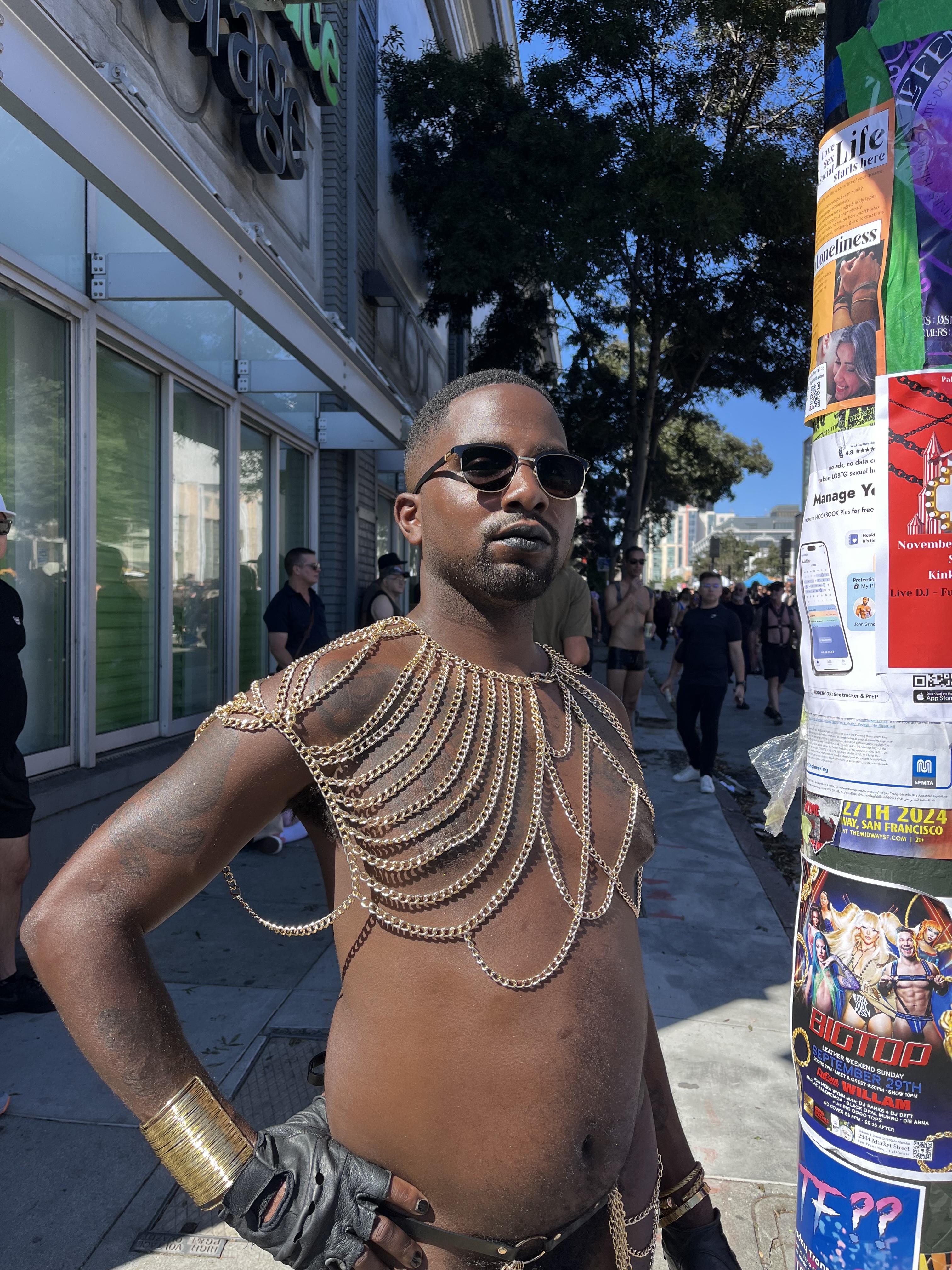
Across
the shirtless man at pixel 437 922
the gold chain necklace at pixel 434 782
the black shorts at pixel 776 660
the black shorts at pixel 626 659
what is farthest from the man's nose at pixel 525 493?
the black shorts at pixel 776 660

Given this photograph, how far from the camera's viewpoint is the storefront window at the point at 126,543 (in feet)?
19.4

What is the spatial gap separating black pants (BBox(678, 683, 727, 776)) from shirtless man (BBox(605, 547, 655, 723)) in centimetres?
91

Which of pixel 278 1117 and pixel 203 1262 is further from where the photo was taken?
pixel 278 1117

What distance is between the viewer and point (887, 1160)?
5.57ft

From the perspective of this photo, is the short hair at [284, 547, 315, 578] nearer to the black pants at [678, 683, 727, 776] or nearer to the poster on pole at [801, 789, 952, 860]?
the black pants at [678, 683, 727, 776]

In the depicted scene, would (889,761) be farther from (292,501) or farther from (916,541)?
(292,501)

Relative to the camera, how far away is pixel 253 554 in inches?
342

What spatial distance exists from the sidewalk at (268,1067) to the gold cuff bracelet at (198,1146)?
5.66 ft

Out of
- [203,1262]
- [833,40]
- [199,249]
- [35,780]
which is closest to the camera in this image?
[833,40]

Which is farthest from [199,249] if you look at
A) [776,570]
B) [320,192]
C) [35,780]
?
[776,570]

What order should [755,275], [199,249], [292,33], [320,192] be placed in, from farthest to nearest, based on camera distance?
[755,275], [320,192], [292,33], [199,249]

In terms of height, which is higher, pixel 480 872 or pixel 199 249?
pixel 199 249

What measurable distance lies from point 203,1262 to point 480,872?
1.93 m

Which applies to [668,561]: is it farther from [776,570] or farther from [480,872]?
[480,872]
